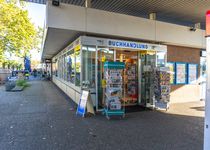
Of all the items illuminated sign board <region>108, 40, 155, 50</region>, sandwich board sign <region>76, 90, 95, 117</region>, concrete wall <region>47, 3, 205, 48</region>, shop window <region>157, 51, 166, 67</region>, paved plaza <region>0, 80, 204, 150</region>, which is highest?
concrete wall <region>47, 3, 205, 48</region>

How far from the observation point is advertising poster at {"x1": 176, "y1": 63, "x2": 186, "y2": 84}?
351 inches

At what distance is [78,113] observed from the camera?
6.36m

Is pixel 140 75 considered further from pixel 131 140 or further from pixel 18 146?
pixel 18 146

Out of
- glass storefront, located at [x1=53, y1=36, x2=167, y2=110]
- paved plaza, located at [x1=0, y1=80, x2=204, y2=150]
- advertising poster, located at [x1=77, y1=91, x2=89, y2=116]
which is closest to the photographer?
paved plaza, located at [x1=0, y1=80, x2=204, y2=150]

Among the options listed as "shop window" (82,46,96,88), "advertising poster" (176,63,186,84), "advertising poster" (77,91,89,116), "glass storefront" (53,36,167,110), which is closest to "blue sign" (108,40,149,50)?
"glass storefront" (53,36,167,110)

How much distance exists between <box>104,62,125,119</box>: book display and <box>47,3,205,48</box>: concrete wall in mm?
1514

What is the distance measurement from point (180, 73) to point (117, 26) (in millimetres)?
4404

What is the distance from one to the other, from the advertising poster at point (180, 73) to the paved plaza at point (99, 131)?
263cm

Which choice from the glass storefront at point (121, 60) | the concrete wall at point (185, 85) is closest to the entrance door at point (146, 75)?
the glass storefront at point (121, 60)

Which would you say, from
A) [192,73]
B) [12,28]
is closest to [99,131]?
[192,73]

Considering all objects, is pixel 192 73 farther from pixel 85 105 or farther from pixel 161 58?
pixel 85 105

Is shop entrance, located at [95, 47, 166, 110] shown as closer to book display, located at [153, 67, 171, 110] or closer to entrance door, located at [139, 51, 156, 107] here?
entrance door, located at [139, 51, 156, 107]

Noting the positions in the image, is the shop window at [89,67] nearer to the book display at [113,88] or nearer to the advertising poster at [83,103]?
the advertising poster at [83,103]

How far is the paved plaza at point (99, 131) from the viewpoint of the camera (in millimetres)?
3793
